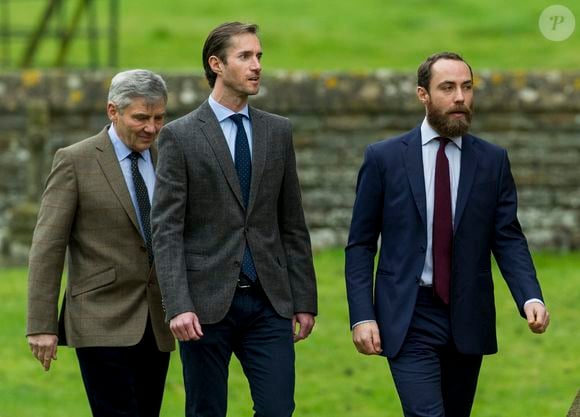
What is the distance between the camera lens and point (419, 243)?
655 cm

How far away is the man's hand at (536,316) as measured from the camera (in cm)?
642

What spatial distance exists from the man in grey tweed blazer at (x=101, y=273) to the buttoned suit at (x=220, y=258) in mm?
359

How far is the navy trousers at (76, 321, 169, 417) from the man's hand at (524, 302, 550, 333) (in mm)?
1601

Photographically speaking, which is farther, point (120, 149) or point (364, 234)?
point (120, 149)

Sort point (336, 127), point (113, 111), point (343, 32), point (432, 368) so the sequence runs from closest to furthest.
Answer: point (432, 368) < point (113, 111) < point (336, 127) < point (343, 32)

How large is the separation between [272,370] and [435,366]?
2.10ft

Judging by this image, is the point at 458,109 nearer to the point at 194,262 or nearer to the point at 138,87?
the point at 194,262

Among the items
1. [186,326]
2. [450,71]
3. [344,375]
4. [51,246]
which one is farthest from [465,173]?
[344,375]

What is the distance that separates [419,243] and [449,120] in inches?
19.6

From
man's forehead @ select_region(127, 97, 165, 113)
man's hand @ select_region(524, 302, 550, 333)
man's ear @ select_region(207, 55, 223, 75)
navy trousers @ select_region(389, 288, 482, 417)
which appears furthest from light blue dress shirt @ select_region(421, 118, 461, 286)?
man's forehead @ select_region(127, 97, 165, 113)

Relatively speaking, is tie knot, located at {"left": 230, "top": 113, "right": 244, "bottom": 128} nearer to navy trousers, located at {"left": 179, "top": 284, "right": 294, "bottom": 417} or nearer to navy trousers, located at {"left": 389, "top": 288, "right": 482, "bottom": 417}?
navy trousers, located at {"left": 179, "top": 284, "right": 294, "bottom": 417}

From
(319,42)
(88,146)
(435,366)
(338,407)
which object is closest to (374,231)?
(435,366)

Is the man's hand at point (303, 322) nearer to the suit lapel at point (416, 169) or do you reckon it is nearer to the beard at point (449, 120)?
the suit lapel at point (416, 169)

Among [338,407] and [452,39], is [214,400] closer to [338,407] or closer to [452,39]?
[338,407]
